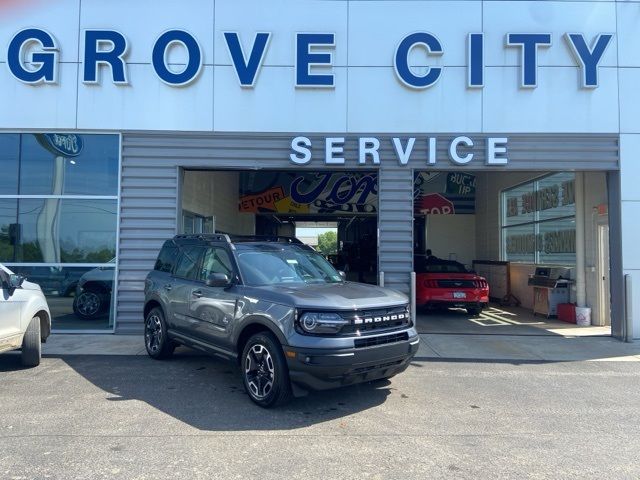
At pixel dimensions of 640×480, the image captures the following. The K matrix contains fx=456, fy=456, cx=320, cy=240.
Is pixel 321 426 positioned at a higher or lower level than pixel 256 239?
lower

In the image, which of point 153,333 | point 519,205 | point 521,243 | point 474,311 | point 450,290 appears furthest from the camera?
point 519,205

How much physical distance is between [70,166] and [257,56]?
4557mm

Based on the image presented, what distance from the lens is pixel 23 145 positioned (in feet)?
31.4

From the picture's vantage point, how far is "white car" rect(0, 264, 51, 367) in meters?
6.14

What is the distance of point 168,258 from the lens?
7395 millimetres

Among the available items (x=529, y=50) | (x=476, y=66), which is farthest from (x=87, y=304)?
(x=529, y=50)

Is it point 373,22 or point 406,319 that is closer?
point 406,319

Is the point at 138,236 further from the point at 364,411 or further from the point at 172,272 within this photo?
the point at 364,411

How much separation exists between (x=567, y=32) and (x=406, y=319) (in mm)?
7881

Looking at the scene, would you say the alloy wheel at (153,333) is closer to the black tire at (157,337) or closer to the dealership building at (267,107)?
the black tire at (157,337)

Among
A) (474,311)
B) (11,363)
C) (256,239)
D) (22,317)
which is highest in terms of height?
(256,239)

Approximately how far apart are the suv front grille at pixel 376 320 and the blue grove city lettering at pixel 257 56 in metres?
5.87

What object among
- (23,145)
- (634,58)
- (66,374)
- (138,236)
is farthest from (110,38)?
(634,58)

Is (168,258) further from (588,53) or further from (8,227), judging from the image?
(588,53)
